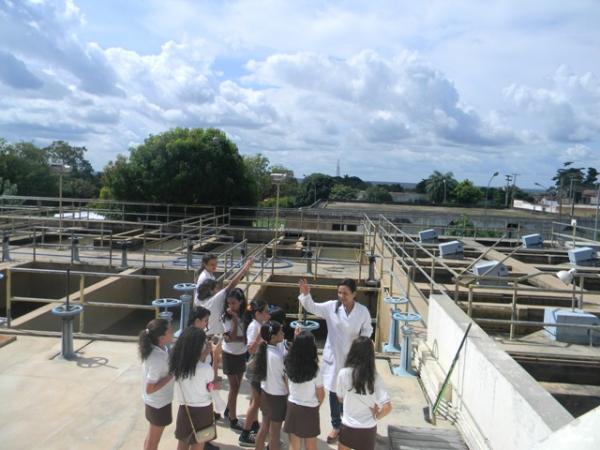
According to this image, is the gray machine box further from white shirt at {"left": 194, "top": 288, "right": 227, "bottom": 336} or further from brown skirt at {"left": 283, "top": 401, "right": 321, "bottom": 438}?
brown skirt at {"left": 283, "top": 401, "right": 321, "bottom": 438}

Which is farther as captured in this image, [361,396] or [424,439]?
[424,439]

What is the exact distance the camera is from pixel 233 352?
195 inches

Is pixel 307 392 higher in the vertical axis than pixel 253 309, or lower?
lower

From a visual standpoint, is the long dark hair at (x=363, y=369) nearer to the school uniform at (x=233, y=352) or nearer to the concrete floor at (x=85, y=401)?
the concrete floor at (x=85, y=401)

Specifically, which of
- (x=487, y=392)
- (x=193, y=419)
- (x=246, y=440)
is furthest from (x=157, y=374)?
(x=487, y=392)

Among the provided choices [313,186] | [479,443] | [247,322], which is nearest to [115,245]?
[247,322]

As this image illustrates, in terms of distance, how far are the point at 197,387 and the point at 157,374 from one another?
1.13 feet

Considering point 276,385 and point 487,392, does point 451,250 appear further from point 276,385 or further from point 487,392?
point 276,385

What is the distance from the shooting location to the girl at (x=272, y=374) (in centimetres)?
409

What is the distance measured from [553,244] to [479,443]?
18.3 metres

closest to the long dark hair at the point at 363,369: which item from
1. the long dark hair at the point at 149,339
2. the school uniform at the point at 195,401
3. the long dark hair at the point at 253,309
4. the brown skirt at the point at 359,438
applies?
the brown skirt at the point at 359,438

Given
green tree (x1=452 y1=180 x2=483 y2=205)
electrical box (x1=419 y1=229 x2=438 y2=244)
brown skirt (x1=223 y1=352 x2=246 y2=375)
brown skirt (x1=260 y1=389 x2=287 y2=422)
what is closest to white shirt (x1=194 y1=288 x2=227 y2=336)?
brown skirt (x1=223 y1=352 x2=246 y2=375)

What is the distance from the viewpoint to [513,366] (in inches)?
171

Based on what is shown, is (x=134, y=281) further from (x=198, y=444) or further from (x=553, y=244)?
(x=553, y=244)
